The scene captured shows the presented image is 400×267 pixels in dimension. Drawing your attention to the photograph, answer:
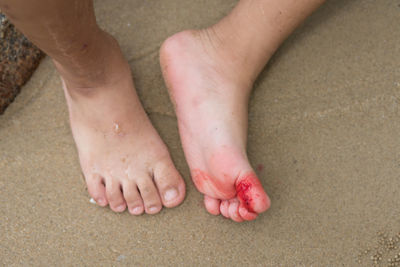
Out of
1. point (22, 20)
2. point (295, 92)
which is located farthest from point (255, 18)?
point (22, 20)

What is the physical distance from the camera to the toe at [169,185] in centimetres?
126

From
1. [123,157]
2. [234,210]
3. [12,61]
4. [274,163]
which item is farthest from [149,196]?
[12,61]

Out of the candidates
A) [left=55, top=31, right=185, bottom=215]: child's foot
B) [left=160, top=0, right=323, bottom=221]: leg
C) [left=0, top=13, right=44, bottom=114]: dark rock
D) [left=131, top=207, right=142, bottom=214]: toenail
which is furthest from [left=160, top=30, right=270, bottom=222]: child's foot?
[left=0, top=13, right=44, bottom=114]: dark rock

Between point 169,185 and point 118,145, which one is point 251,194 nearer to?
point 169,185

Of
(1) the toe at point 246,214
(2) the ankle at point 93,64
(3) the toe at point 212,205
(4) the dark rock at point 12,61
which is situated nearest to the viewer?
(2) the ankle at point 93,64

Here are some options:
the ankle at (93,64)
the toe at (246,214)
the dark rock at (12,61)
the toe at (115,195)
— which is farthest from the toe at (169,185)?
the dark rock at (12,61)

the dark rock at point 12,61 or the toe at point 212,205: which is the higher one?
the dark rock at point 12,61

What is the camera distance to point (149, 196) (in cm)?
126

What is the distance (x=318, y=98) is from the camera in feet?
4.50

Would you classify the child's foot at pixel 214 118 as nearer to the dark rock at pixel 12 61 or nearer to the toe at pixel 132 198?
the toe at pixel 132 198

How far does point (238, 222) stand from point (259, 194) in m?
0.19

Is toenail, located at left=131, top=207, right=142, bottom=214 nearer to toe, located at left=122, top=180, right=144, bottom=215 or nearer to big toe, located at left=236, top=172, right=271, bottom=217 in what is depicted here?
toe, located at left=122, top=180, right=144, bottom=215

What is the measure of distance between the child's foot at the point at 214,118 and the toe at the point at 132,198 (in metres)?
0.20

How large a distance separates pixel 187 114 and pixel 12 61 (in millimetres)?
696
